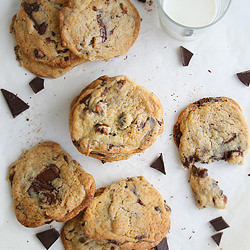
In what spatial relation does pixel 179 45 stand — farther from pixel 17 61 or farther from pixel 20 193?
pixel 20 193

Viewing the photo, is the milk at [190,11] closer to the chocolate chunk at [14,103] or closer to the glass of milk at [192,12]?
the glass of milk at [192,12]

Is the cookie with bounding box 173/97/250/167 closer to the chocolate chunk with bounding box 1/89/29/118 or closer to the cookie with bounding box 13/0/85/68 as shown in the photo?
the cookie with bounding box 13/0/85/68

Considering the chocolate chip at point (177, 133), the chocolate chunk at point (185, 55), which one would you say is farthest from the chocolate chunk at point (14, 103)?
the chocolate chunk at point (185, 55)

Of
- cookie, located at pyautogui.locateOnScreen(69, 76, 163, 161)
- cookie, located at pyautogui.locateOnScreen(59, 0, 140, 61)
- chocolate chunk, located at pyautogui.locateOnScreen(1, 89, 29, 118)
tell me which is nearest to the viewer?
cookie, located at pyautogui.locateOnScreen(69, 76, 163, 161)

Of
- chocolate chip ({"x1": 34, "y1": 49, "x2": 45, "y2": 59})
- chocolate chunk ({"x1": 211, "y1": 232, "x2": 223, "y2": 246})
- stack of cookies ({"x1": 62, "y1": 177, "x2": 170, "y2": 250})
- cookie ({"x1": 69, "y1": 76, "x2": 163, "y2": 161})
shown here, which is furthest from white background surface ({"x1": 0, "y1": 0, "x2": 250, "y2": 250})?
cookie ({"x1": 69, "y1": 76, "x2": 163, "y2": 161})

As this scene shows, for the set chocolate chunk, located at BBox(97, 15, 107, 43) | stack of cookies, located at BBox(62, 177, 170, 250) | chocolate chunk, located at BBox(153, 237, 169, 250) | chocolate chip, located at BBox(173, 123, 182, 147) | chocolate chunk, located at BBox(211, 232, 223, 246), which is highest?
chocolate chunk, located at BBox(97, 15, 107, 43)

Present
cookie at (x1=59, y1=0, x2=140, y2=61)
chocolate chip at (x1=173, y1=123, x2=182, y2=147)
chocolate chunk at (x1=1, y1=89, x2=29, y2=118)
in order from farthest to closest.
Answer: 1. chocolate chip at (x1=173, y1=123, x2=182, y2=147)
2. chocolate chunk at (x1=1, y1=89, x2=29, y2=118)
3. cookie at (x1=59, y1=0, x2=140, y2=61)

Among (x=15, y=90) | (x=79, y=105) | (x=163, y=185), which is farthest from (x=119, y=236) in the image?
(x=15, y=90)

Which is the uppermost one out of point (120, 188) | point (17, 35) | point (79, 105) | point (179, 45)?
point (17, 35)
